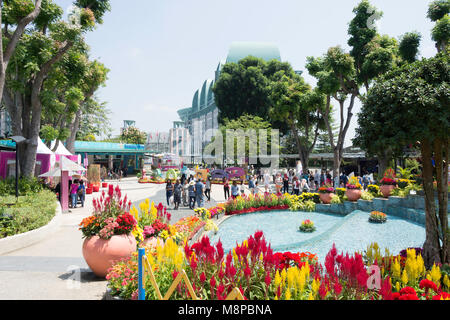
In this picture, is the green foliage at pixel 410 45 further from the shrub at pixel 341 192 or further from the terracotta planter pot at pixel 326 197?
the terracotta planter pot at pixel 326 197

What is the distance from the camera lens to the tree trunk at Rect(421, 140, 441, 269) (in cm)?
511

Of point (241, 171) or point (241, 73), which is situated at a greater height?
point (241, 73)

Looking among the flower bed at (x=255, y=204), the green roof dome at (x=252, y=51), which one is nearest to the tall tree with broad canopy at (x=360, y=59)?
the flower bed at (x=255, y=204)

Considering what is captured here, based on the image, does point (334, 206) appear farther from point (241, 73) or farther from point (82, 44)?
point (241, 73)

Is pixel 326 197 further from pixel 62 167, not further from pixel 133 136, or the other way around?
pixel 133 136

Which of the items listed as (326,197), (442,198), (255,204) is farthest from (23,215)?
(326,197)

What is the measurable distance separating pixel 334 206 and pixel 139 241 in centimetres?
1091

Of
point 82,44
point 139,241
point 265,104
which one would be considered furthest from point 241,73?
point 139,241

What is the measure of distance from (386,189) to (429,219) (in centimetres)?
868

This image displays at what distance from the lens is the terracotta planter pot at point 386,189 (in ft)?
43.0

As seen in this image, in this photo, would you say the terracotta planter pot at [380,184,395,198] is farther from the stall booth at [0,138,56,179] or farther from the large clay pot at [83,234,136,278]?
the stall booth at [0,138,56,179]

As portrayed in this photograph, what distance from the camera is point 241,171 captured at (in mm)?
33719

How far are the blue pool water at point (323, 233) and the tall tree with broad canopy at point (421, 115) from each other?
113 inches
